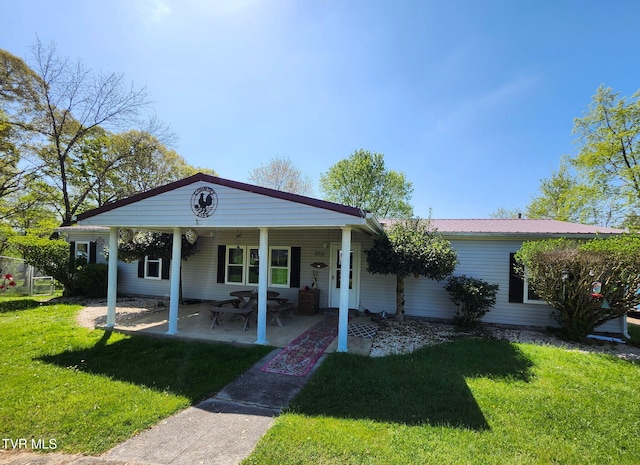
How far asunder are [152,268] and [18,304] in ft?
13.2

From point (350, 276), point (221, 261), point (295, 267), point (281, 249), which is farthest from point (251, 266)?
point (350, 276)

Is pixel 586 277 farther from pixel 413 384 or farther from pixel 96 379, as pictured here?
pixel 96 379

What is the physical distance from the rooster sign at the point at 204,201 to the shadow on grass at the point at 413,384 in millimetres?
3859

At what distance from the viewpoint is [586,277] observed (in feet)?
20.4

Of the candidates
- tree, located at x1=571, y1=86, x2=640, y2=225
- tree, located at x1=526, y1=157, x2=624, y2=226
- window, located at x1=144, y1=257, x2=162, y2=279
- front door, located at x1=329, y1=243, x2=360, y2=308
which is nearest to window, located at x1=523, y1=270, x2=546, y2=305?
front door, located at x1=329, y1=243, x2=360, y2=308

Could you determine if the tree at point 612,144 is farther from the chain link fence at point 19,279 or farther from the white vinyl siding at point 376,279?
the chain link fence at point 19,279

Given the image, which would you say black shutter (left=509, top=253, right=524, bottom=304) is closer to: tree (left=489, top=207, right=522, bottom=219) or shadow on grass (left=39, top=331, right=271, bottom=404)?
shadow on grass (left=39, top=331, right=271, bottom=404)

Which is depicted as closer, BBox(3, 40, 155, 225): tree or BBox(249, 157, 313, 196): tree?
BBox(3, 40, 155, 225): tree

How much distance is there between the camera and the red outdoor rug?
4.77m

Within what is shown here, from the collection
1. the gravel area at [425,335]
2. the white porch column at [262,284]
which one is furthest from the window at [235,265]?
the white porch column at [262,284]

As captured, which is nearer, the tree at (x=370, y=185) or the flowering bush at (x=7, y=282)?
the flowering bush at (x=7, y=282)

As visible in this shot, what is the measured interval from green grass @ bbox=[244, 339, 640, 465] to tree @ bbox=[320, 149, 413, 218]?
2084 centimetres

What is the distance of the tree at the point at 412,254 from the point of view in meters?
6.80

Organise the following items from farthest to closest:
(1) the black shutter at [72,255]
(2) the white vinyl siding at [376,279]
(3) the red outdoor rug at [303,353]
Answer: (1) the black shutter at [72,255], (2) the white vinyl siding at [376,279], (3) the red outdoor rug at [303,353]
